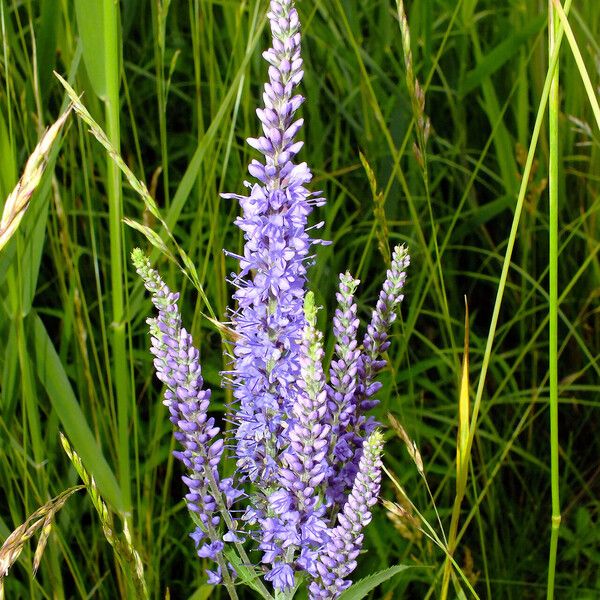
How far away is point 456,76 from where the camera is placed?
264 centimetres

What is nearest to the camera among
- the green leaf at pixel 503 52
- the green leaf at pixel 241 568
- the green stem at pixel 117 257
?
the green leaf at pixel 241 568

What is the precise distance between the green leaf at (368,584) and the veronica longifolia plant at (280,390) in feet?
0.11

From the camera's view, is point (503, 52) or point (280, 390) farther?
point (503, 52)

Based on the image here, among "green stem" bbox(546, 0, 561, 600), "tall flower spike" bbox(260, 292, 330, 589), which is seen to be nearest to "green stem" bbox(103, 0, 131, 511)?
"tall flower spike" bbox(260, 292, 330, 589)

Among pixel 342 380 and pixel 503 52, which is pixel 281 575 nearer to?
pixel 342 380

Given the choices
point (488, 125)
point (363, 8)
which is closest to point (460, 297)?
point (488, 125)

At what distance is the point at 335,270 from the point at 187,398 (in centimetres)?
109

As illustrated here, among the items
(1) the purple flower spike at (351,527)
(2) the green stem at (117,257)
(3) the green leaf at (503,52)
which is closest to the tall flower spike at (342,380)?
(1) the purple flower spike at (351,527)

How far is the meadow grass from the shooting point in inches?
63.9

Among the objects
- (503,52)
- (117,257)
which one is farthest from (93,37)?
Result: (503,52)

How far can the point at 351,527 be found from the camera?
1089mm

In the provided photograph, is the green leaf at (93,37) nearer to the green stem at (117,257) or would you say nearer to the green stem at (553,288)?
the green stem at (117,257)

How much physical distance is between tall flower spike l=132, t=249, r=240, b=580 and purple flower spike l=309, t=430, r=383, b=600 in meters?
0.16

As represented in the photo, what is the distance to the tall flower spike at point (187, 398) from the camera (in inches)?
43.9
